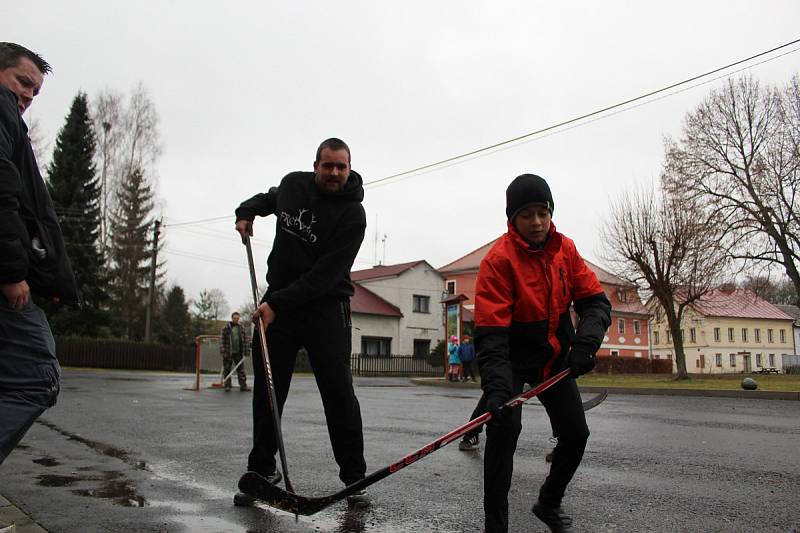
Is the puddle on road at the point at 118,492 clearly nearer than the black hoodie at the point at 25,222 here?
No

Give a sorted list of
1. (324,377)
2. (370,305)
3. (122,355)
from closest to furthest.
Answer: (324,377), (122,355), (370,305)

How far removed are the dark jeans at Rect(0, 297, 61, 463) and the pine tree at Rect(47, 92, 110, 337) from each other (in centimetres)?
3648

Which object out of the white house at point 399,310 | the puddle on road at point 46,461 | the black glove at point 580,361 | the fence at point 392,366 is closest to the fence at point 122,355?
the fence at point 392,366

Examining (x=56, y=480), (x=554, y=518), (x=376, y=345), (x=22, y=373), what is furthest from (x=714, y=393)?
(x=376, y=345)

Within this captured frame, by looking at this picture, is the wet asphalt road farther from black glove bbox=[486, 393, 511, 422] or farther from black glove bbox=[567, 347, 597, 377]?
black glove bbox=[567, 347, 597, 377]

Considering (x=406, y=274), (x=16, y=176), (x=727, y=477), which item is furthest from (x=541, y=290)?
(x=406, y=274)

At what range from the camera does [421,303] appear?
173ft

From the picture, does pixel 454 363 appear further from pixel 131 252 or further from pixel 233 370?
pixel 131 252

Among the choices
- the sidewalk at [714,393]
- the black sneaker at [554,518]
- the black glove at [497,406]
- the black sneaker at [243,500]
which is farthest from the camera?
the sidewalk at [714,393]

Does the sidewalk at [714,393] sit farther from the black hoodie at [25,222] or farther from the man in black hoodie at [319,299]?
the black hoodie at [25,222]

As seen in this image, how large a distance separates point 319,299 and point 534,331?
4.34ft

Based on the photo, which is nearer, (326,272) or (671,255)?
(326,272)

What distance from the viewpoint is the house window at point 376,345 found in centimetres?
4922

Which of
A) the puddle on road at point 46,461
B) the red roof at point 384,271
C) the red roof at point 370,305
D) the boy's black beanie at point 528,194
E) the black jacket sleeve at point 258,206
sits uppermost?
the red roof at point 384,271
